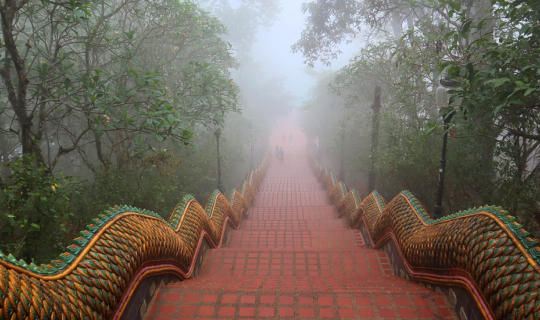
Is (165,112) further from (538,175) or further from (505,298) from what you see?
(538,175)

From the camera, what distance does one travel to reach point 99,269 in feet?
7.55

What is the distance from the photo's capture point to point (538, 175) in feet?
18.1

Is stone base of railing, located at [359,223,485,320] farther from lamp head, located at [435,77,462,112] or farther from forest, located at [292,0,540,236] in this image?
lamp head, located at [435,77,462,112]

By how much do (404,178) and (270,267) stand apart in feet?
16.9

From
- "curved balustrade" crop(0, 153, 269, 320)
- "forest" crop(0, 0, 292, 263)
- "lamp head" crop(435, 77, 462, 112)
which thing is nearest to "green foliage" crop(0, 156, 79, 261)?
"forest" crop(0, 0, 292, 263)

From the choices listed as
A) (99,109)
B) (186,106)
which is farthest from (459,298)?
(186,106)

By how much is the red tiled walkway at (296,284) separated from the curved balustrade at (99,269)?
1.33ft

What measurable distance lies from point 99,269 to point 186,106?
5460 mm

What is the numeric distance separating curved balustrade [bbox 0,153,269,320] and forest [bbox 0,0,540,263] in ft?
4.61

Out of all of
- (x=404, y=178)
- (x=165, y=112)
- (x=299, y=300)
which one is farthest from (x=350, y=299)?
(x=404, y=178)

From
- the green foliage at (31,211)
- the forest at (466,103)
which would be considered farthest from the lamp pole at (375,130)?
the green foliage at (31,211)

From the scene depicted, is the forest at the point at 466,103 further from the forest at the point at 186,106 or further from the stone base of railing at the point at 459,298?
the stone base of railing at the point at 459,298

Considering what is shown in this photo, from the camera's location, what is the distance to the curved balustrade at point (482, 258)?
2.08m

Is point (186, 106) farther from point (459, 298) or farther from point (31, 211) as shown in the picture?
point (459, 298)
